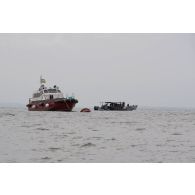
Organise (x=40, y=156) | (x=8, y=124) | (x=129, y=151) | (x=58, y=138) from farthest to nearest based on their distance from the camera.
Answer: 1. (x=8, y=124)
2. (x=58, y=138)
3. (x=129, y=151)
4. (x=40, y=156)

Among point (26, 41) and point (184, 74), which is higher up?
point (26, 41)

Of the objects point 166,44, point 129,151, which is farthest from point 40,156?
point 166,44

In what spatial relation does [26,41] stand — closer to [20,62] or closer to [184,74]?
[20,62]

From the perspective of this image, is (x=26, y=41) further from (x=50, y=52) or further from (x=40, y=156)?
(x=40, y=156)

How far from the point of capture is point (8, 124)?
9.88m

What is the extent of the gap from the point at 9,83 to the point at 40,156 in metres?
1.70

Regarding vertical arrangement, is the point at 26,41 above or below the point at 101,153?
above

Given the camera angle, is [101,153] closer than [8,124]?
Yes

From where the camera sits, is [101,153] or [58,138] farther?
[58,138]

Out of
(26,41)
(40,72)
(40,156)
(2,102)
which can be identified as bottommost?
(40,156)

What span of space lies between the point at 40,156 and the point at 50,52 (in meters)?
2.09

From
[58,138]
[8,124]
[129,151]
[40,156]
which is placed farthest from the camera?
[8,124]
